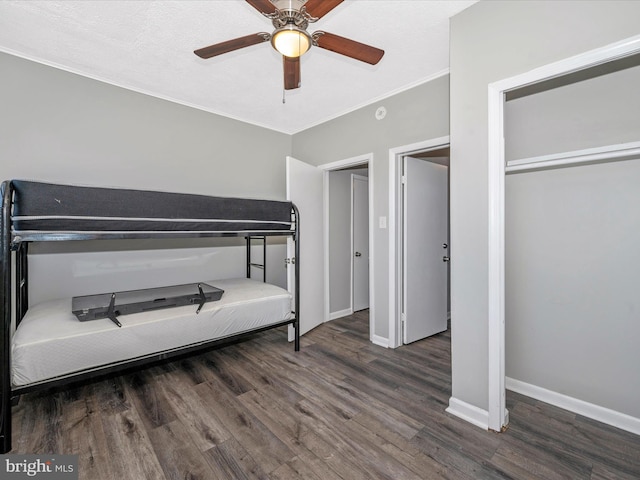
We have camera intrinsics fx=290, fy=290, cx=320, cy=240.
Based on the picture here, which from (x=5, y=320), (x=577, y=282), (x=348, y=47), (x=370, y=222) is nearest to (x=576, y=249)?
(x=577, y=282)

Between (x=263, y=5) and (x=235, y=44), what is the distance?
0.33 metres

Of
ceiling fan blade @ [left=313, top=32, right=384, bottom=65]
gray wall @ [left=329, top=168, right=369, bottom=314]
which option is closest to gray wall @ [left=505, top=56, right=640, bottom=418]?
ceiling fan blade @ [left=313, top=32, right=384, bottom=65]

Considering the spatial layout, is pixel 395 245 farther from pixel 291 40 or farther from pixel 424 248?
pixel 291 40

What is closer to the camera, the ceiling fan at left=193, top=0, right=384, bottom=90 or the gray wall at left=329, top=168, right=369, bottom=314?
the ceiling fan at left=193, top=0, right=384, bottom=90

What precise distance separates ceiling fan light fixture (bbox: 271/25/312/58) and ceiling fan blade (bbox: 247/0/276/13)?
0.33 feet

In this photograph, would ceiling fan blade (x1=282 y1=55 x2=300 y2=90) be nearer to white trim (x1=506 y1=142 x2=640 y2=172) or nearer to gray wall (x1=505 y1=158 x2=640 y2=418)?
white trim (x1=506 y1=142 x2=640 y2=172)

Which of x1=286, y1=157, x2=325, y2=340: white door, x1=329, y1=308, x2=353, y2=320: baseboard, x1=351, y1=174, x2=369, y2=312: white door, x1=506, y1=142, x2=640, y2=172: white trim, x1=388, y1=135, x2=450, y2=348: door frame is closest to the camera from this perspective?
x1=506, y1=142, x2=640, y2=172: white trim

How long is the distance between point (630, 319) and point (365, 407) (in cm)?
178

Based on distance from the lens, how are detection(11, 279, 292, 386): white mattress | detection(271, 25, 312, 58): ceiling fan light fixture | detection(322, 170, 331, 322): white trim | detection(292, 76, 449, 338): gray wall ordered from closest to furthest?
detection(271, 25, 312, 58): ceiling fan light fixture < detection(11, 279, 292, 386): white mattress < detection(292, 76, 449, 338): gray wall < detection(322, 170, 331, 322): white trim

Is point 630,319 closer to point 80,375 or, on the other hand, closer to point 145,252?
point 80,375

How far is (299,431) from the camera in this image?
70.3 inches

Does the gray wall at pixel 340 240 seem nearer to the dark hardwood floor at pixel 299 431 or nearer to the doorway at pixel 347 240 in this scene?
the doorway at pixel 347 240

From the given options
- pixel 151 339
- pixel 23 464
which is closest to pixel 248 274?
pixel 151 339

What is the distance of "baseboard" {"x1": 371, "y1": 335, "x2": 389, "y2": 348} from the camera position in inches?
123
